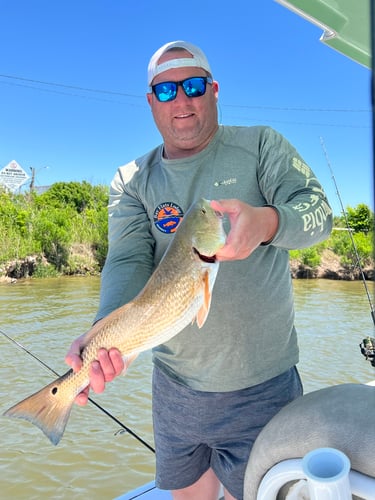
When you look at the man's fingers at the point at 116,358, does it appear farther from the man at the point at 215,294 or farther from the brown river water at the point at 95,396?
the brown river water at the point at 95,396

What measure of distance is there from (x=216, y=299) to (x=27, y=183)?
3903 cm

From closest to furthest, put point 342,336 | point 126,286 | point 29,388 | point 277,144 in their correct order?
1. point 277,144
2. point 126,286
3. point 29,388
4. point 342,336

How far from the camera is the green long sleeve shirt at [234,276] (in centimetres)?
181

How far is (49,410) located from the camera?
1674 mm

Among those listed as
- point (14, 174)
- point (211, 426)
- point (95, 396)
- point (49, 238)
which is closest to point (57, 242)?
point (49, 238)

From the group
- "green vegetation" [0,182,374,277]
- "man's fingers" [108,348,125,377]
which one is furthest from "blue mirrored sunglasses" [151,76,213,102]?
"green vegetation" [0,182,374,277]

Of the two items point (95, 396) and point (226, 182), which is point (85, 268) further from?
point (226, 182)

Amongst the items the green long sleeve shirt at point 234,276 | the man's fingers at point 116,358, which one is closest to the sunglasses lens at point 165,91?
the green long sleeve shirt at point 234,276

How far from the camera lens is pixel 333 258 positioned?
26875mm

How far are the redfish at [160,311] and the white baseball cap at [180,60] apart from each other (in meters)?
0.68

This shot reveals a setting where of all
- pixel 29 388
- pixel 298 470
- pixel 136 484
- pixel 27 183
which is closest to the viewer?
pixel 298 470

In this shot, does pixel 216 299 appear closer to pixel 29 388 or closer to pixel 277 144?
pixel 277 144

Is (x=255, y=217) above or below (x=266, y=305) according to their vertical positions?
above

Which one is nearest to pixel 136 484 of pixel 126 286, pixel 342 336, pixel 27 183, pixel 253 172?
pixel 126 286
